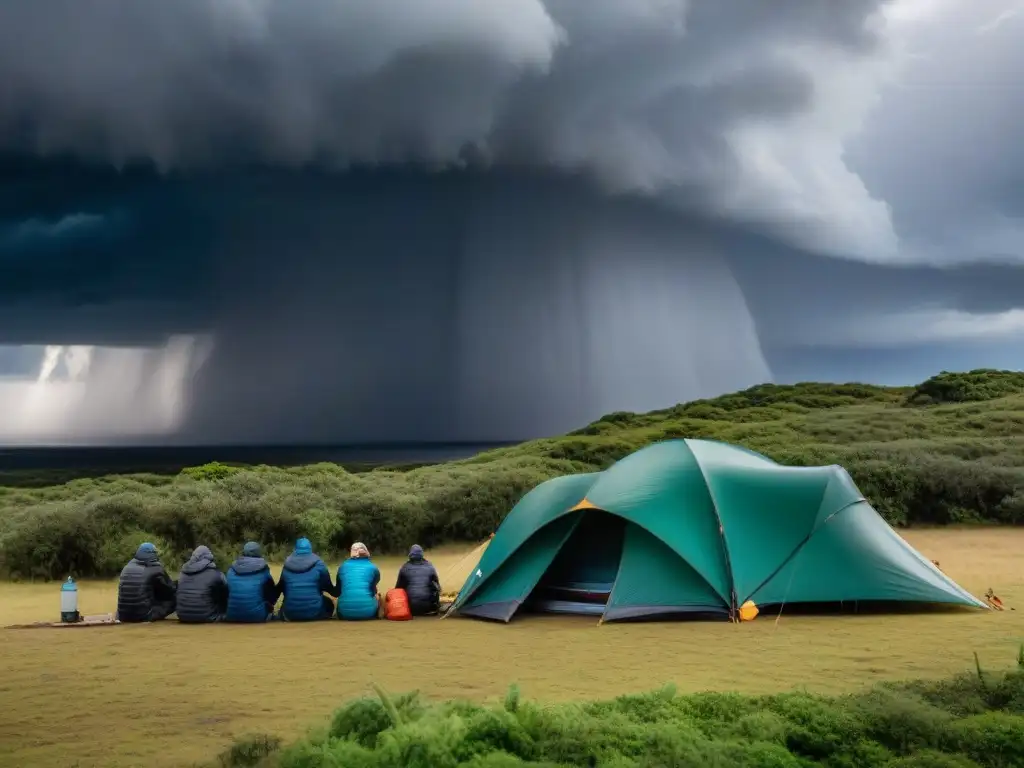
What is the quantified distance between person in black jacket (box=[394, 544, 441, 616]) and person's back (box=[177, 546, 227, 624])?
253 cm

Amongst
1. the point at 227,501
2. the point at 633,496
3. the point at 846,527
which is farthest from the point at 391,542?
the point at 846,527

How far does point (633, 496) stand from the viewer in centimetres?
1441

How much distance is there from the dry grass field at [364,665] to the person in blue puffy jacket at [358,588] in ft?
1.33

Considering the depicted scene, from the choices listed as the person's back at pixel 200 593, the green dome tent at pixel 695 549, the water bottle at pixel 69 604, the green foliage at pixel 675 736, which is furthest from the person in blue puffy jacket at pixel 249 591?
the green foliage at pixel 675 736

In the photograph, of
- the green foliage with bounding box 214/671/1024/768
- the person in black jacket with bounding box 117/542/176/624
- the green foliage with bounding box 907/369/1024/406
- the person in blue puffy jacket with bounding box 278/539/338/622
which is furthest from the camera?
the green foliage with bounding box 907/369/1024/406

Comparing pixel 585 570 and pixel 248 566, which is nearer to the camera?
pixel 248 566

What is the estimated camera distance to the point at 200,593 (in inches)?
563

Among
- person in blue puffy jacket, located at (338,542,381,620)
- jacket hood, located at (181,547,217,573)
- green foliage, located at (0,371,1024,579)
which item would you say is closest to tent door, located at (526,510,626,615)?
person in blue puffy jacket, located at (338,542,381,620)

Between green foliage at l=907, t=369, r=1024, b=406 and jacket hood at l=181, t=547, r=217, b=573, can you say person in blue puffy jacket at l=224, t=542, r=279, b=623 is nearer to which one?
jacket hood at l=181, t=547, r=217, b=573

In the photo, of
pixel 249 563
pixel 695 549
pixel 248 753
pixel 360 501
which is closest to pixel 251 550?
pixel 249 563

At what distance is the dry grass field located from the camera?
28.4 ft

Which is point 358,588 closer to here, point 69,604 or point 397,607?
point 397,607

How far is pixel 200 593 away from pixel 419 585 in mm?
3076

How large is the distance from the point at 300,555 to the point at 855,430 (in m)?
37.3
